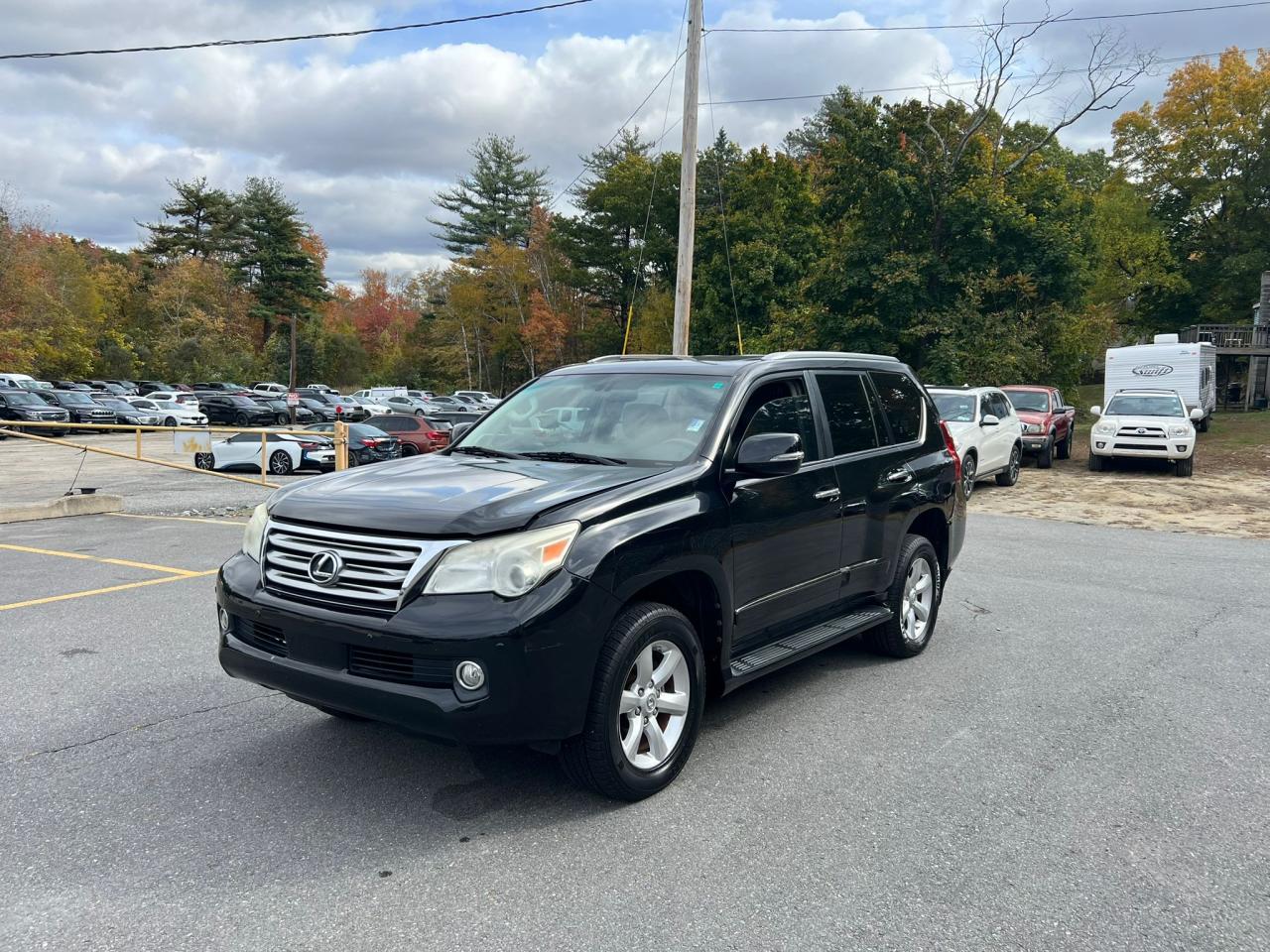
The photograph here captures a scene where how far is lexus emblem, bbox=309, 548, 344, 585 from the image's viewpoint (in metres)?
3.57

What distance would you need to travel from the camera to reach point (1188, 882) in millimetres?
3189

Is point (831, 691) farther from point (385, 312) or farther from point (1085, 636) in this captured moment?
point (385, 312)

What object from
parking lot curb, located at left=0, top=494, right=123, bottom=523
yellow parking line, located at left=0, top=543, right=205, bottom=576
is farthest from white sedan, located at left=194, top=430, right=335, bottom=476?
yellow parking line, located at left=0, top=543, right=205, bottom=576

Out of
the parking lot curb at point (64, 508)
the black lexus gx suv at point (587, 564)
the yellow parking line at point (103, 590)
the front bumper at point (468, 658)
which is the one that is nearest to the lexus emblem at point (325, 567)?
the black lexus gx suv at point (587, 564)

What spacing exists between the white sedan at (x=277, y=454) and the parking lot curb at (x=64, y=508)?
6.64 metres

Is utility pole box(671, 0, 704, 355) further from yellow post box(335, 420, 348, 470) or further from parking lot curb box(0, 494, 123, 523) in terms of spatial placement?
parking lot curb box(0, 494, 123, 523)

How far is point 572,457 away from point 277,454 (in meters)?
18.1

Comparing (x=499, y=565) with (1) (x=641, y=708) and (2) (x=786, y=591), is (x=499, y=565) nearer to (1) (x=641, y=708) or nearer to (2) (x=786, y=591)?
(1) (x=641, y=708)

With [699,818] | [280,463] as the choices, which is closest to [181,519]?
[280,463]

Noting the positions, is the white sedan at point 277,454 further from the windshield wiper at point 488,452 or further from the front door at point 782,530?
the front door at point 782,530

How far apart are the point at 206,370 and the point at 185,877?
67.0 meters

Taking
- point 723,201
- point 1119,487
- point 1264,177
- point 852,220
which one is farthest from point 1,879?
point 1264,177

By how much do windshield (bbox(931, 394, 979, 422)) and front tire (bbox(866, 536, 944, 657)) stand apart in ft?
31.9

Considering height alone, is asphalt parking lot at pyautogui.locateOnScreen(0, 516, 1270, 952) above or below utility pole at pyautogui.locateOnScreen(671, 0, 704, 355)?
below
